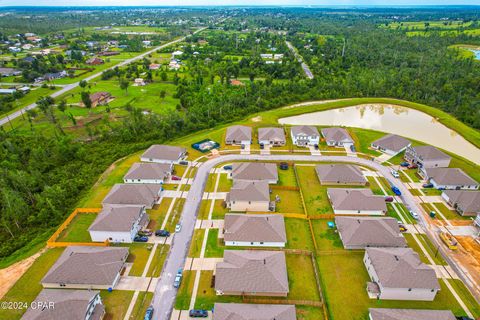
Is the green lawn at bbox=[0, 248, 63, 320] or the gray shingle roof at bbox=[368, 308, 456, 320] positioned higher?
the gray shingle roof at bbox=[368, 308, 456, 320]

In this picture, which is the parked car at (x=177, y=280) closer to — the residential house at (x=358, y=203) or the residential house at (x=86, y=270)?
the residential house at (x=86, y=270)

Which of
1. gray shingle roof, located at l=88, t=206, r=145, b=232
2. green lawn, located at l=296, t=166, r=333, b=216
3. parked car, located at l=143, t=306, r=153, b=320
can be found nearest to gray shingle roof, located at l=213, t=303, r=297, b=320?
parked car, located at l=143, t=306, r=153, b=320

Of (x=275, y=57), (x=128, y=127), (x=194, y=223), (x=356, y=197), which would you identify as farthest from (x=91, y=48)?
(x=356, y=197)

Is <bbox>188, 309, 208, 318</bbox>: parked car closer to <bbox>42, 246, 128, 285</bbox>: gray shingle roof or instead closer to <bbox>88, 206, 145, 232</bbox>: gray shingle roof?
<bbox>42, 246, 128, 285</bbox>: gray shingle roof

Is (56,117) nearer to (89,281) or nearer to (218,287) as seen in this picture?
(89,281)

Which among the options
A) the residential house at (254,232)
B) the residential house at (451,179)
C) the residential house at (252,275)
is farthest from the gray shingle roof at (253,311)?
the residential house at (451,179)

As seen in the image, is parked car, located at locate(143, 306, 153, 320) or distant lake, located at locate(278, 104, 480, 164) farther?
distant lake, located at locate(278, 104, 480, 164)
